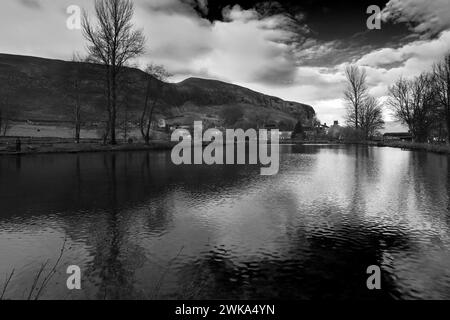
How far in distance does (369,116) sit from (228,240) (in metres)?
95.4

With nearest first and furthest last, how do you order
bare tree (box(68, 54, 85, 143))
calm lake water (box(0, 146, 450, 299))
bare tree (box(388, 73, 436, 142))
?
calm lake water (box(0, 146, 450, 299))
bare tree (box(68, 54, 85, 143))
bare tree (box(388, 73, 436, 142))

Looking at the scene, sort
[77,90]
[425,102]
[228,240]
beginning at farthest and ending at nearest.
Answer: [425,102] < [77,90] < [228,240]

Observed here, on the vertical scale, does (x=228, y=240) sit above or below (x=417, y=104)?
below

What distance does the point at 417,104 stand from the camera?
210 ft

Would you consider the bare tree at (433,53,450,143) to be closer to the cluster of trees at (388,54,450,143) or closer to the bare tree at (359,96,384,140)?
the cluster of trees at (388,54,450,143)

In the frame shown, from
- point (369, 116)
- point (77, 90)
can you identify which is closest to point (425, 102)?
point (369, 116)

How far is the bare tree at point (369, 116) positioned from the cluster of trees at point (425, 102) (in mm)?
16123

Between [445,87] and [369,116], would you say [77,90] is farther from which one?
[369,116]

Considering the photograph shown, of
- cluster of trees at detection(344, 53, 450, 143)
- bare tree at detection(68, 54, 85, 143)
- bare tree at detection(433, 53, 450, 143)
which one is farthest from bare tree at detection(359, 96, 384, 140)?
bare tree at detection(68, 54, 85, 143)

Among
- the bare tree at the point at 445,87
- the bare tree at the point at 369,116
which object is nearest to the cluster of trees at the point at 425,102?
the bare tree at the point at 445,87

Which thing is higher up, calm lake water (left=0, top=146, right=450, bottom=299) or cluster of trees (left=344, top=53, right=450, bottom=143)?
cluster of trees (left=344, top=53, right=450, bottom=143)

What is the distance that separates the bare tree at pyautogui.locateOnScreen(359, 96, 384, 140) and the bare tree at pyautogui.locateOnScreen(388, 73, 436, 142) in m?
16.0

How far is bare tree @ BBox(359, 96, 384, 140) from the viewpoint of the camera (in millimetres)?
89800

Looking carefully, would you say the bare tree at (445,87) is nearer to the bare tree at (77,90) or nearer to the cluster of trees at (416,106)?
the cluster of trees at (416,106)
